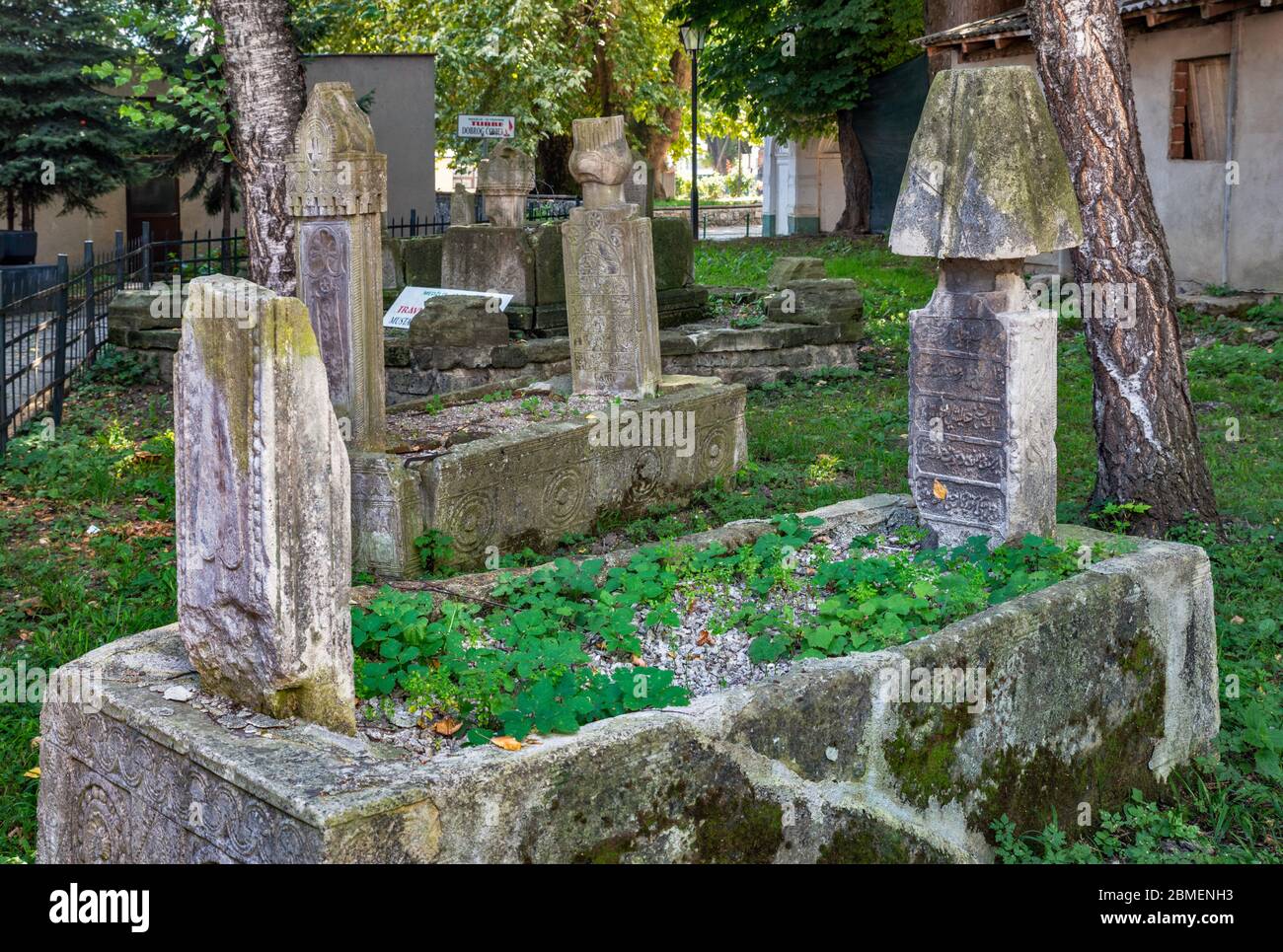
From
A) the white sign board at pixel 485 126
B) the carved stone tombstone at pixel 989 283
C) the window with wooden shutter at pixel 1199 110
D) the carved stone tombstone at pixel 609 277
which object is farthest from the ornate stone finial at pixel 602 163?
the window with wooden shutter at pixel 1199 110

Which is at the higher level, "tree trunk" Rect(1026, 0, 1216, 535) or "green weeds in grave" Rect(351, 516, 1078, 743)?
"tree trunk" Rect(1026, 0, 1216, 535)

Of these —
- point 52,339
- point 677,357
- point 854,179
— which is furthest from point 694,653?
point 854,179

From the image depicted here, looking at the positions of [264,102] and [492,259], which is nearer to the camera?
[264,102]

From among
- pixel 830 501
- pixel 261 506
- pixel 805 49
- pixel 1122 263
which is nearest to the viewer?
Answer: pixel 261 506

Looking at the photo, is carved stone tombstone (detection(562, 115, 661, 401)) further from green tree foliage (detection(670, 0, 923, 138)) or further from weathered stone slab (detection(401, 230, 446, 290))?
green tree foliage (detection(670, 0, 923, 138))

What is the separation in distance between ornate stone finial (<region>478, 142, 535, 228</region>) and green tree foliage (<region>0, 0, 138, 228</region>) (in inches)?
340

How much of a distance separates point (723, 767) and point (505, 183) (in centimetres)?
929

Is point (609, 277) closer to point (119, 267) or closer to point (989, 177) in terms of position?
point (989, 177)

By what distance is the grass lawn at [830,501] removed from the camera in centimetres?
527

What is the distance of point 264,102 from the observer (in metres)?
8.63

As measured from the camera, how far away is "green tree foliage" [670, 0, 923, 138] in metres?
22.5

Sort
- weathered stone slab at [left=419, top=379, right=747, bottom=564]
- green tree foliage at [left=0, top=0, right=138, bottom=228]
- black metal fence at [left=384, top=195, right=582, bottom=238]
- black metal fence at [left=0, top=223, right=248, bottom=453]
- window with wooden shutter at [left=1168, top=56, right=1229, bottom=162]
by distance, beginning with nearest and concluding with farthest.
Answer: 1. weathered stone slab at [left=419, top=379, right=747, bottom=564]
2. black metal fence at [left=0, top=223, right=248, bottom=453]
3. window with wooden shutter at [left=1168, top=56, right=1229, bottom=162]
4. black metal fence at [left=384, top=195, right=582, bottom=238]
5. green tree foliage at [left=0, top=0, right=138, bottom=228]

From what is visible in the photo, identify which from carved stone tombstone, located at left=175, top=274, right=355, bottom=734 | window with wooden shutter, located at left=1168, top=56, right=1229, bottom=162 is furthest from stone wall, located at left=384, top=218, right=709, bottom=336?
carved stone tombstone, located at left=175, top=274, right=355, bottom=734

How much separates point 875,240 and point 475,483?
53.5ft
